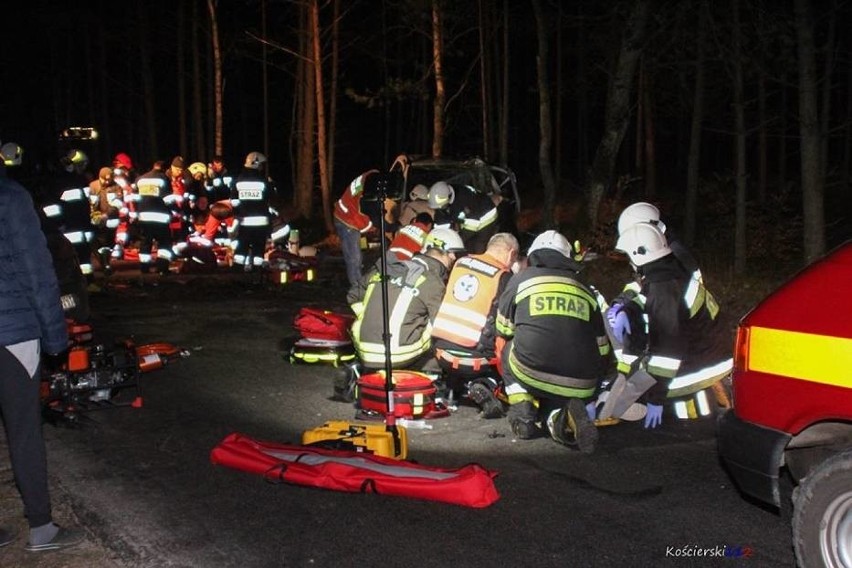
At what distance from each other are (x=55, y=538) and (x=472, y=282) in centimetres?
375

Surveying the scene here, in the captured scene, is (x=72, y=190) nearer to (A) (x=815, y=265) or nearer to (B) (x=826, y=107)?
(A) (x=815, y=265)

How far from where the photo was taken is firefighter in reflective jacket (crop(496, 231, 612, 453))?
20.8 ft

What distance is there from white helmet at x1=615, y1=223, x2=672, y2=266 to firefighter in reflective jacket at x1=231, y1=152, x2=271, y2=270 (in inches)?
338

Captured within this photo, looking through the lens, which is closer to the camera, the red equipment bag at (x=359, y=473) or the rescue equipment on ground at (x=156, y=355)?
the red equipment bag at (x=359, y=473)

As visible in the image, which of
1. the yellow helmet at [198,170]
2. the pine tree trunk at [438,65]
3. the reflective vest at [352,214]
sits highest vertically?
the pine tree trunk at [438,65]

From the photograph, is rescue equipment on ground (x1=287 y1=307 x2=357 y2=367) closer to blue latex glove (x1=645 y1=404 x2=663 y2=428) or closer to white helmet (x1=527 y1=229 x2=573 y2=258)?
white helmet (x1=527 y1=229 x2=573 y2=258)

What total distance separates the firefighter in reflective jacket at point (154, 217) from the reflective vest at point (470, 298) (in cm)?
930

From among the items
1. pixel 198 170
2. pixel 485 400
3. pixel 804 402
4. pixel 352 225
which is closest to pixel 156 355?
pixel 485 400

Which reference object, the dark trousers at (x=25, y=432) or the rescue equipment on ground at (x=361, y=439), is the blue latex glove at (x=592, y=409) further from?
the dark trousers at (x=25, y=432)

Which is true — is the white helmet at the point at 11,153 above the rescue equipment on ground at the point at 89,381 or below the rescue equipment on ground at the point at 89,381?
above

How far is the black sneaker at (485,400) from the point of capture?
704 centimetres

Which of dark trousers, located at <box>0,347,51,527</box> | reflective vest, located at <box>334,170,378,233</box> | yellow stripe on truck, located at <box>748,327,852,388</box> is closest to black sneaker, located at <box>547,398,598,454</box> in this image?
yellow stripe on truck, located at <box>748,327,852,388</box>

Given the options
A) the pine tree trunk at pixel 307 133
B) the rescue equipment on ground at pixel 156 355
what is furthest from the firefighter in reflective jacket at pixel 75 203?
the pine tree trunk at pixel 307 133

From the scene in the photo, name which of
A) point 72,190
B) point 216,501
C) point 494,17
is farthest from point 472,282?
point 494,17
